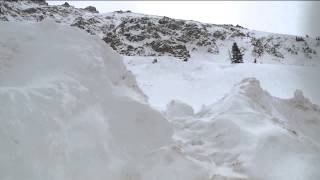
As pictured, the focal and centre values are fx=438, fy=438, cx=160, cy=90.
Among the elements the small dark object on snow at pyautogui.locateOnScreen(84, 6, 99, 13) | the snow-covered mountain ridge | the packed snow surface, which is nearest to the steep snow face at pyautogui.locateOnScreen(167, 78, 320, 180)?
the packed snow surface

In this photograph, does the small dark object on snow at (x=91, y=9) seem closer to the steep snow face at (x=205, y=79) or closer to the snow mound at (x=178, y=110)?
the steep snow face at (x=205, y=79)

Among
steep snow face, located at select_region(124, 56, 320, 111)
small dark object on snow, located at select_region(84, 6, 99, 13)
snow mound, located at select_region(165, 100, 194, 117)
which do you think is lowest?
small dark object on snow, located at select_region(84, 6, 99, 13)

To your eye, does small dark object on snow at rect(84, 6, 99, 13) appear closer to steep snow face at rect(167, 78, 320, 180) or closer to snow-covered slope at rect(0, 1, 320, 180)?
snow-covered slope at rect(0, 1, 320, 180)

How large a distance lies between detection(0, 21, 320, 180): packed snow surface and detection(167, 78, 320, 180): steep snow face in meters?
0.02

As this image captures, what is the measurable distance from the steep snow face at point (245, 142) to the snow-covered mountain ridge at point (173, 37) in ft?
77.4

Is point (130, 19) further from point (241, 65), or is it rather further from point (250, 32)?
point (241, 65)

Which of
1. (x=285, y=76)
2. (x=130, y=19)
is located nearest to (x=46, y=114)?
(x=285, y=76)

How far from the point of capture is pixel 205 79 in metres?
15.9

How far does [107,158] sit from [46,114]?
963 mm

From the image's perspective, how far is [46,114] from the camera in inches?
205

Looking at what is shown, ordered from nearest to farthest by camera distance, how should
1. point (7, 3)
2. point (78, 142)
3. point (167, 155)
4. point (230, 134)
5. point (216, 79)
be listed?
point (78, 142)
point (167, 155)
point (230, 134)
point (216, 79)
point (7, 3)

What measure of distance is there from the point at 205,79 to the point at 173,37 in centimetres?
2325

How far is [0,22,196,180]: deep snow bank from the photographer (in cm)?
478

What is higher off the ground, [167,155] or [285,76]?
[167,155]
